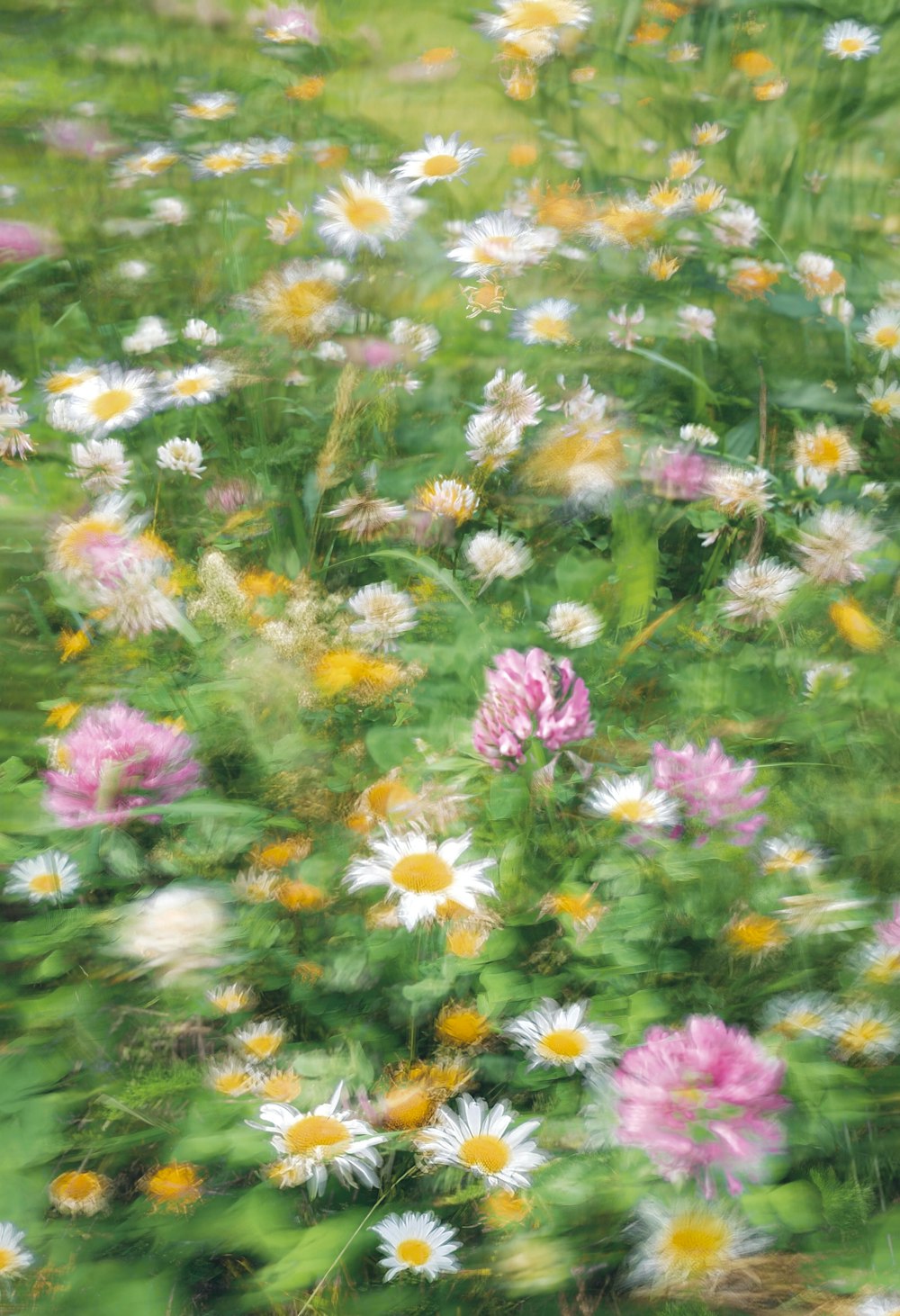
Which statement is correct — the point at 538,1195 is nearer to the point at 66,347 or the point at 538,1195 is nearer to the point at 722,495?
the point at 722,495

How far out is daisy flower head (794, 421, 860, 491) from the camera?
42.1 inches

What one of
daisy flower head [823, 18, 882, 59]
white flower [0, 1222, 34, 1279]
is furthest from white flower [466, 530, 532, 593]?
daisy flower head [823, 18, 882, 59]

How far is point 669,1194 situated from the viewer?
2.14 feet

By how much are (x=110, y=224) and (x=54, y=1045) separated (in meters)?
1.12

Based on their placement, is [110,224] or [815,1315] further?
[110,224]

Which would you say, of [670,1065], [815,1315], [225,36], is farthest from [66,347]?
[815,1315]

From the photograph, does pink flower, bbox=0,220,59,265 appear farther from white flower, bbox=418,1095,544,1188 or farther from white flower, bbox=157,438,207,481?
white flower, bbox=418,1095,544,1188

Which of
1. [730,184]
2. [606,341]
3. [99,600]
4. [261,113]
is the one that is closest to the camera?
[99,600]

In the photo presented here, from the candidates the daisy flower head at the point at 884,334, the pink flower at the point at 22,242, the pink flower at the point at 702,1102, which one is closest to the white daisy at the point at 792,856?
the pink flower at the point at 702,1102

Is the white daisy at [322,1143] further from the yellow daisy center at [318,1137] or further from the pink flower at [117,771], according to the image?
the pink flower at [117,771]

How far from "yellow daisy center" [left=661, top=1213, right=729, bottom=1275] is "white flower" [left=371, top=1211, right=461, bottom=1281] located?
13cm

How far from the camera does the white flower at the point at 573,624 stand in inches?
36.7

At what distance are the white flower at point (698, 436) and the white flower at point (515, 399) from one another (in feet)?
0.49

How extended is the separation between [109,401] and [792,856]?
830mm
